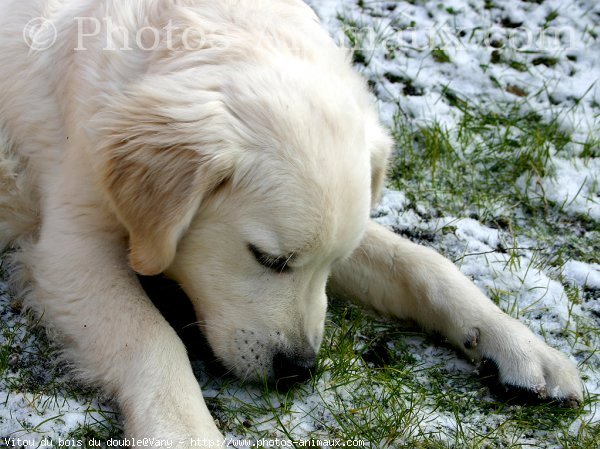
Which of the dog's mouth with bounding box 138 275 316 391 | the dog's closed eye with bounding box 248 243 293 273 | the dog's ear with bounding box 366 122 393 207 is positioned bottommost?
the dog's mouth with bounding box 138 275 316 391

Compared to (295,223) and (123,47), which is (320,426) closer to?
(295,223)

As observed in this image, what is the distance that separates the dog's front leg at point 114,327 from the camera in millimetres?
2855

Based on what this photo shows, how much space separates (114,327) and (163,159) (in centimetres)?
73

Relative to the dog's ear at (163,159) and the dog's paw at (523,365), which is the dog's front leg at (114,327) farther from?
the dog's paw at (523,365)

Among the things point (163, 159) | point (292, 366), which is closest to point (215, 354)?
point (292, 366)

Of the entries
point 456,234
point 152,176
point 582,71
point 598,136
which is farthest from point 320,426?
point 582,71

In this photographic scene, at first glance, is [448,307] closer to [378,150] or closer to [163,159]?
[378,150]

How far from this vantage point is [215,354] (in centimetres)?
317

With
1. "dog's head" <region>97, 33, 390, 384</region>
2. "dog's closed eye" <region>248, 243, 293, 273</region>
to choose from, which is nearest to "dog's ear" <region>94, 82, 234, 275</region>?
"dog's head" <region>97, 33, 390, 384</region>

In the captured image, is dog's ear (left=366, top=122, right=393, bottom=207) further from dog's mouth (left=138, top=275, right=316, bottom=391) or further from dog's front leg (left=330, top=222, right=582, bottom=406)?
dog's mouth (left=138, top=275, right=316, bottom=391)

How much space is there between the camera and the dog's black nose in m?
3.07

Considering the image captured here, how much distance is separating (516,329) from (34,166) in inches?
89.7

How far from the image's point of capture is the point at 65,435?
283 cm

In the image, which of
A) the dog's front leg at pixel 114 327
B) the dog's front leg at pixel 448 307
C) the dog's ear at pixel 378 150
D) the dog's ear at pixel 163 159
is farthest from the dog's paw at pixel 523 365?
the dog's ear at pixel 163 159
